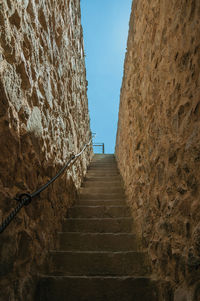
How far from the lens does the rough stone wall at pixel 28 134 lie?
972mm

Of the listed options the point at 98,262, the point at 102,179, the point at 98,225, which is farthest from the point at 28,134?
the point at 102,179

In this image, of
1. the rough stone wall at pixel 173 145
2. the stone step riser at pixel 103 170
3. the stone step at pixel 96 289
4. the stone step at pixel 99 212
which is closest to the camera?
the rough stone wall at pixel 173 145

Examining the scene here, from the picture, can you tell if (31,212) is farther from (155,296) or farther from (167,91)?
(167,91)

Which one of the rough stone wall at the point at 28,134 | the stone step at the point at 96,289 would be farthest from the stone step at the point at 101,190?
the stone step at the point at 96,289

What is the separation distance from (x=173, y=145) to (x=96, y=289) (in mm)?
1134

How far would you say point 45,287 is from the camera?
4.18 ft

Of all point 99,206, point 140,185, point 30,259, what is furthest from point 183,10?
point 99,206

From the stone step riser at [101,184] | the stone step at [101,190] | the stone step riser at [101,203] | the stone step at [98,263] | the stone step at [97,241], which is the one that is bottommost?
the stone step at [98,263]

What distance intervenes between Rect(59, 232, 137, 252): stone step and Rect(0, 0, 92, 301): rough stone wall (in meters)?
0.16

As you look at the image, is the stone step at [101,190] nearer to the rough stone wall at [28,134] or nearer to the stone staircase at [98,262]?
the stone staircase at [98,262]

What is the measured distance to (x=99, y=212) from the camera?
234 cm

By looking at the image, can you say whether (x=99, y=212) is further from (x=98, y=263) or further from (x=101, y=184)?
(x=101, y=184)

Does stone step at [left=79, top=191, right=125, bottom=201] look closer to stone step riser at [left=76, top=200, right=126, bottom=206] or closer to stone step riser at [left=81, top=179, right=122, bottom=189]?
stone step riser at [left=76, top=200, right=126, bottom=206]

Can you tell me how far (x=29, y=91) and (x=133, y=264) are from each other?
61.8 inches
